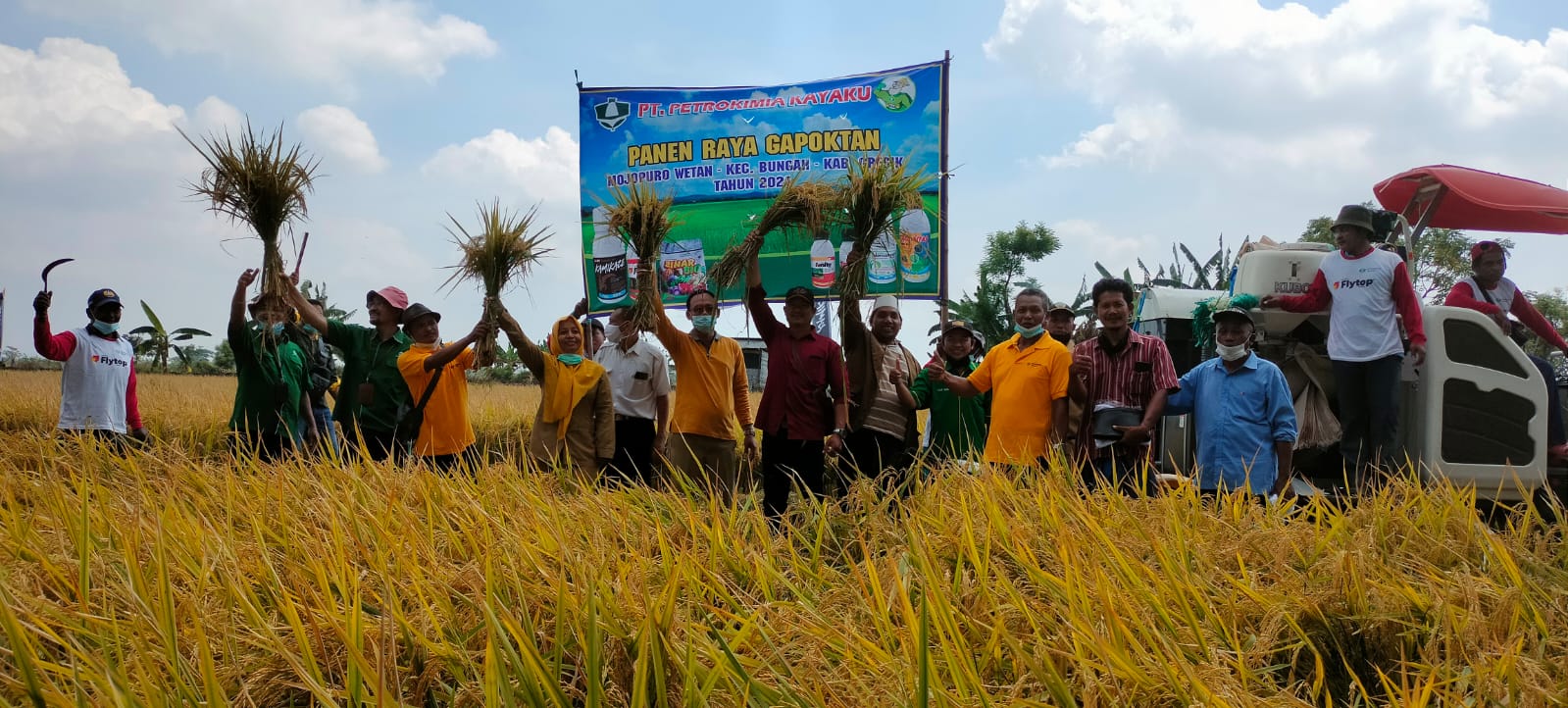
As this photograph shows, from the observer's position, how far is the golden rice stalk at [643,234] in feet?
15.4

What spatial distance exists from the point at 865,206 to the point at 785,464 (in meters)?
1.29

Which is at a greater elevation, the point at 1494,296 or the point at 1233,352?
the point at 1494,296

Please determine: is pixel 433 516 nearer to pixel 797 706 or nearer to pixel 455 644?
pixel 455 644

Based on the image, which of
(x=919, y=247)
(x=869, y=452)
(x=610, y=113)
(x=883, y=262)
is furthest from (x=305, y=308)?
(x=919, y=247)

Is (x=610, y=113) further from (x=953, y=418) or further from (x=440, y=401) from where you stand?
(x=953, y=418)

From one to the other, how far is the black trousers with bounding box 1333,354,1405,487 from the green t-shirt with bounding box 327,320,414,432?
4736mm

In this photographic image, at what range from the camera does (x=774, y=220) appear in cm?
478

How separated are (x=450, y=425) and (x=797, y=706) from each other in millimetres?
3710

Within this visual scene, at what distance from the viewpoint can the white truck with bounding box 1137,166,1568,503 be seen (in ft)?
17.2

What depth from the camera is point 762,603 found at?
2570 mm

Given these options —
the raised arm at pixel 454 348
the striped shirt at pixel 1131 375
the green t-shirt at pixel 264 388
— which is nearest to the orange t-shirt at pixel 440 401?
the raised arm at pixel 454 348

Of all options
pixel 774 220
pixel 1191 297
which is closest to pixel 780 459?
pixel 774 220

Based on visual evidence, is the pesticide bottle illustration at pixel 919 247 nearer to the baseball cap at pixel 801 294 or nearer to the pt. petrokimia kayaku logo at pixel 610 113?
the baseball cap at pixel 801 294

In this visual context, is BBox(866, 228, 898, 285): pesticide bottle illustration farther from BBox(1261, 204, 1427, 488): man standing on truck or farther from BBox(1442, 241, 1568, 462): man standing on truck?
BBox(1442, 241, 1568, 462): man standing on truck
